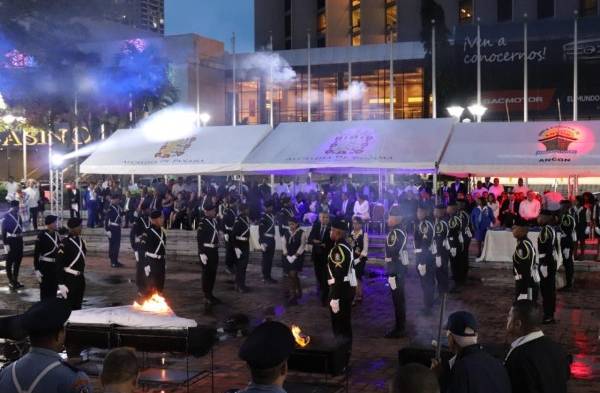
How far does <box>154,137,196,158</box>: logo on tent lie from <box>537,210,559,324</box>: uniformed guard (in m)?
11.5

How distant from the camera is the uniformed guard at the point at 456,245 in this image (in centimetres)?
1605

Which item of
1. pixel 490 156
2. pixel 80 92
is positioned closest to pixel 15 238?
pixel 490 156

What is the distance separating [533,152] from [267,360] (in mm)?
15024

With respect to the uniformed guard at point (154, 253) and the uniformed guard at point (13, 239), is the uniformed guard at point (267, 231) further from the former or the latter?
the uniformed guard at point (13, 239)

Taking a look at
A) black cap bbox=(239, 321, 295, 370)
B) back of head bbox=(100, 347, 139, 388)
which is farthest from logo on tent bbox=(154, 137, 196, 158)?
black cap bbox=(239, 321, 295, 370)

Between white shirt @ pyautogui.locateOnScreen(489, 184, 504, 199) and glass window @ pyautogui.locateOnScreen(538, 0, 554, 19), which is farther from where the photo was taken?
glass window @ pyautogui.locateOnScreen(538, 0, 554, 19)

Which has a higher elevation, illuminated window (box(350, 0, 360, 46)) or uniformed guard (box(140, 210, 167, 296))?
illuminated window (box(350, 0, 360, 46))

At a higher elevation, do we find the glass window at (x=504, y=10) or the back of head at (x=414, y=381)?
the glass window at (x=504, y=10)

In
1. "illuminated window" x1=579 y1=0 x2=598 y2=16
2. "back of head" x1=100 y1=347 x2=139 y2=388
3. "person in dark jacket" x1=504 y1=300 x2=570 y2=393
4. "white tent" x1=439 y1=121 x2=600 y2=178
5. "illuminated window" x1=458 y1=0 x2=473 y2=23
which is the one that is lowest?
"person in dark jacket" x1=504 y1=300 x2=570 y2=393

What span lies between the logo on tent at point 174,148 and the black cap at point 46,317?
16512 mm

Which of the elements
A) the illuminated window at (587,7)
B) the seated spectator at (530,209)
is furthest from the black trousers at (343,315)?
the illuminated window at (587,7)

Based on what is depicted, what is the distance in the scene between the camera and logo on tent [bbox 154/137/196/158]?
20.7 metres

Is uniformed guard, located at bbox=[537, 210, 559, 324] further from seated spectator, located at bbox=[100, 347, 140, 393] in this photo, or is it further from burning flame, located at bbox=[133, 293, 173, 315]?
seated spectator, located at bbox=[100, 347, 140, 393]

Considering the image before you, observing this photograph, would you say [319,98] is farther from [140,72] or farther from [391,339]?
[391,339]
